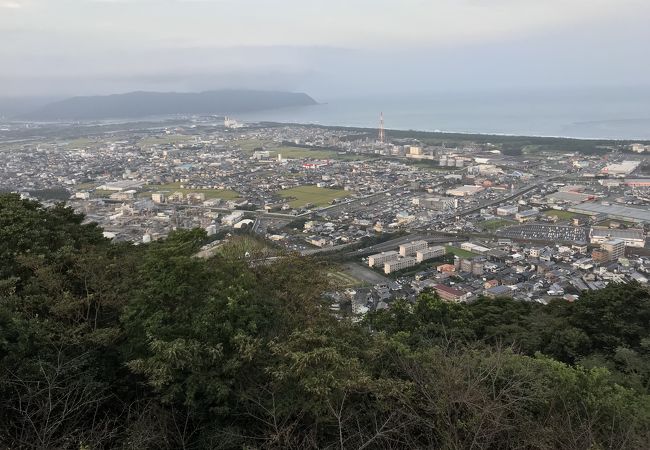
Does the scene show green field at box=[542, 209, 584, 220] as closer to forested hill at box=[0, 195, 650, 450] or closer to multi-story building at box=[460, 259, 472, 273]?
multi-story building at box=[460, 259, 472, 273]


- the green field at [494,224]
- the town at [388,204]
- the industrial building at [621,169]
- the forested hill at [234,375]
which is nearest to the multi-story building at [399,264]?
the town at [388,204]

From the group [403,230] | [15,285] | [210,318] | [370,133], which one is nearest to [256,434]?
[210,318]

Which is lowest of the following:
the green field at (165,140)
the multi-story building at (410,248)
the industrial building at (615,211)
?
the multi-story building at (410,248)

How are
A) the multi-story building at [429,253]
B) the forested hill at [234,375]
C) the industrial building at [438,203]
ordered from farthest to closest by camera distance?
the industrial building at [438,203], the multi-story building at [429,253], the forested hill at [234,375]

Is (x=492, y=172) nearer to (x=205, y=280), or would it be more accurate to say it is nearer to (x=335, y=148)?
(x=335, y=148)

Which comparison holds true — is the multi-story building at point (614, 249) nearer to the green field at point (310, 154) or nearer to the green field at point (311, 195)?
the green field at point (311, 195)

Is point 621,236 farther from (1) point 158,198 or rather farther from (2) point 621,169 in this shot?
(1) point 158,198
